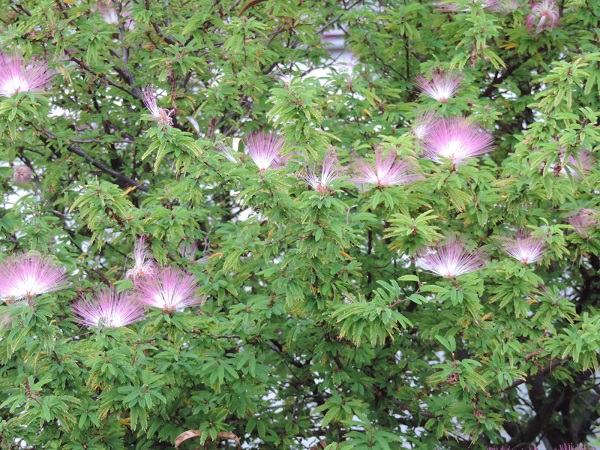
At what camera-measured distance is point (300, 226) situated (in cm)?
421

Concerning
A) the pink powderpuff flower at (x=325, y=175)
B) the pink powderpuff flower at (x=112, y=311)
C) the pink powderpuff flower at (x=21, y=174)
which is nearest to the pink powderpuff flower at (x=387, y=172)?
the pink powderpuff flower at (x=325, y=175)

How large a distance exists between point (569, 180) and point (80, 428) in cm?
255

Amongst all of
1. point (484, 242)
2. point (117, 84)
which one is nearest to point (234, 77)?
point (117, 84)

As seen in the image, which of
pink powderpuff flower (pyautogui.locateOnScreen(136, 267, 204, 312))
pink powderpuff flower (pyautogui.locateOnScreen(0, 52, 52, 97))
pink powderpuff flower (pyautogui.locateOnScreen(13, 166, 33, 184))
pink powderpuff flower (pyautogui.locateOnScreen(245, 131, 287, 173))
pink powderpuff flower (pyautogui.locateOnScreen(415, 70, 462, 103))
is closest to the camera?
pink powderpuff flower (pyautogui.locateOnScreen(136, 267, 204, 312))

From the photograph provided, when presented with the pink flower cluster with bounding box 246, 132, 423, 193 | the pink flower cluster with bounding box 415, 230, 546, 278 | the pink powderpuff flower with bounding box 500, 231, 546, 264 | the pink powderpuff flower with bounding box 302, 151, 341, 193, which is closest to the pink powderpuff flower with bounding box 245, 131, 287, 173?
the pink flower cluster with bounding box 246, 132, 423, 193

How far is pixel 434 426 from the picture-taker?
5.03m

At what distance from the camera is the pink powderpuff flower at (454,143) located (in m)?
4.39

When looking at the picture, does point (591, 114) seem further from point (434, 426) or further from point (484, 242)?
point (434, 426)

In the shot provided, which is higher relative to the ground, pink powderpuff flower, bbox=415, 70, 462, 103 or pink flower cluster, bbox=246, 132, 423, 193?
pink powderpuff flower, bbox=415, 70, 462, 103

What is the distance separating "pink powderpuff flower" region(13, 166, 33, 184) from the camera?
5883mm

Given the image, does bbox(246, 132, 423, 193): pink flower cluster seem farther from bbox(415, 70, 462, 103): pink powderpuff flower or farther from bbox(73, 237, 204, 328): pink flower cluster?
bbox(415, 70, 462, 103): pink powderpuff flower

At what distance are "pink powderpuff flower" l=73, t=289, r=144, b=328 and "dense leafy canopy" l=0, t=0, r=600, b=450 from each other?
8cm

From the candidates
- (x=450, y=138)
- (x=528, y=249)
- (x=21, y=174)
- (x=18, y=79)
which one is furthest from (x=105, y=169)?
(x=528, y=249)

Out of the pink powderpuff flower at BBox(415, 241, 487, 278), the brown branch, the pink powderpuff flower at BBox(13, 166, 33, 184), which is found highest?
the pink powderpuff flower at BBox(13, 166, 33, 184)
